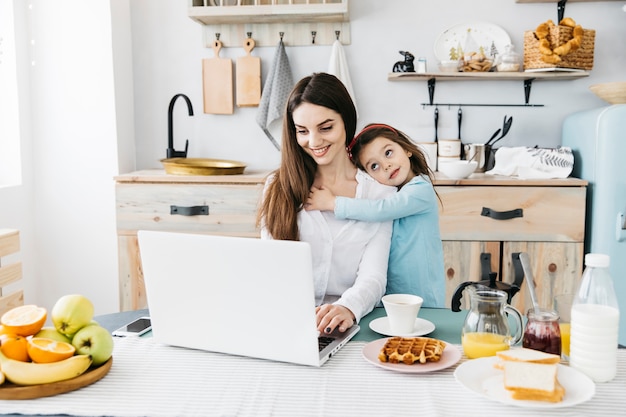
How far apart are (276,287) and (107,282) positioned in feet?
7.57

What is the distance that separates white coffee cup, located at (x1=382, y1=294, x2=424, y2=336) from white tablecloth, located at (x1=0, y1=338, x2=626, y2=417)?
148mm

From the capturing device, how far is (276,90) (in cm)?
310

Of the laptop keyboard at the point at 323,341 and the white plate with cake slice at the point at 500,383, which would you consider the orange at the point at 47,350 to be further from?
the white plate with cake slice at the point at 500,383

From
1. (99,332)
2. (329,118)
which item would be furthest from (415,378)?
(329,118)

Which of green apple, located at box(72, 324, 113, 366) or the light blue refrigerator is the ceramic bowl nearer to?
the light blue refrigerator

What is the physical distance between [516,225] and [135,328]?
→ 6.11 ft

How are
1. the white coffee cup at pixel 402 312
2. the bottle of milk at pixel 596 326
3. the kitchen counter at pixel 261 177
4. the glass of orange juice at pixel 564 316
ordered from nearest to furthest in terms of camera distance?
the bottle of milk at pixel 596 326 < the glass of orange juice at pixel 564 316 < the white coffee cup at pixel 402 312 < the kitchen counter at pixel 261 177

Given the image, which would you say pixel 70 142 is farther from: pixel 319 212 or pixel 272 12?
pixel 319 212

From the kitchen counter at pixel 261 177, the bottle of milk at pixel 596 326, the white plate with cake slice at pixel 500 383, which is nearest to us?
the white plate with cake slice at pixel 500 383

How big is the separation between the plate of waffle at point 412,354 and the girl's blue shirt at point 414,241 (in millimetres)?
590

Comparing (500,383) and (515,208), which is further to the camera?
(515,208)

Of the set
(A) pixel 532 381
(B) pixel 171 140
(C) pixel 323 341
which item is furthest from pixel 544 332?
(B) pixel 171 140

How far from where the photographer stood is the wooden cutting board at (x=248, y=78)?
3199 millimetres

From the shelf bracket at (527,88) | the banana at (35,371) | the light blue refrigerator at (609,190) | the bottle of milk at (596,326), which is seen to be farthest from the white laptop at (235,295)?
the shelf bracket at (527,88)
